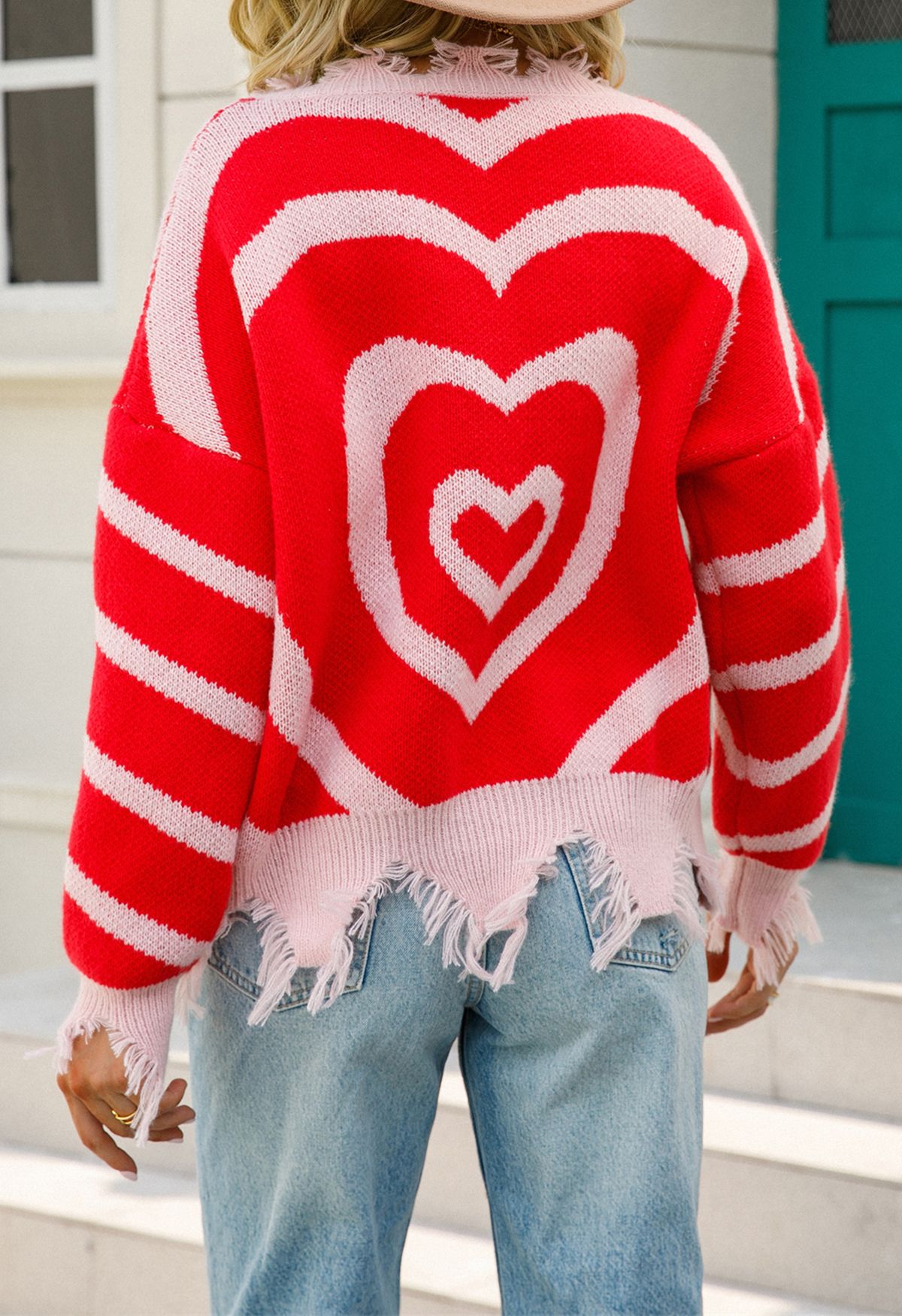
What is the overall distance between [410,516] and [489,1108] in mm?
481

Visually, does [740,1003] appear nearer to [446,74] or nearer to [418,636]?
[418,636]

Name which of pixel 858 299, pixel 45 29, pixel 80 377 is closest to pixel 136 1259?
pixel 80 377

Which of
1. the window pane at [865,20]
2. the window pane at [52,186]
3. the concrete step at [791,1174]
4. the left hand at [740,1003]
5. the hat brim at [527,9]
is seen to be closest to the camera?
the hat brim at [527,9]

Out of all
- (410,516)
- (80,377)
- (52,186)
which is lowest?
(80,377)

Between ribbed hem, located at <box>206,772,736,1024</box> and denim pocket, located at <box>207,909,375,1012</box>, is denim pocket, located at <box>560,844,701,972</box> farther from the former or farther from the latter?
denim pocket, located at <box>207,909,375,1012</box>

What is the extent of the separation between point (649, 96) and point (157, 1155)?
222 cm

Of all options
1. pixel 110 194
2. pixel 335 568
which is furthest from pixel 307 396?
pixel 110 194

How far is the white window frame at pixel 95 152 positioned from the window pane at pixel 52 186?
0.02 meters

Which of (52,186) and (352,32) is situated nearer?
(352,32)

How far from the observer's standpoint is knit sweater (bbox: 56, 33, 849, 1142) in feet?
3.99

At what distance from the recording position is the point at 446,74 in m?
1.26

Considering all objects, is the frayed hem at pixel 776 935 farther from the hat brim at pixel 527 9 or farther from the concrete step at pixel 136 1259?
the concrete step at pixel 136 1259

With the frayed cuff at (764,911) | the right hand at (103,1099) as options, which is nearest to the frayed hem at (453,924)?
the right hand at (103,1099)

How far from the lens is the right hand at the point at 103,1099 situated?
130 cm
